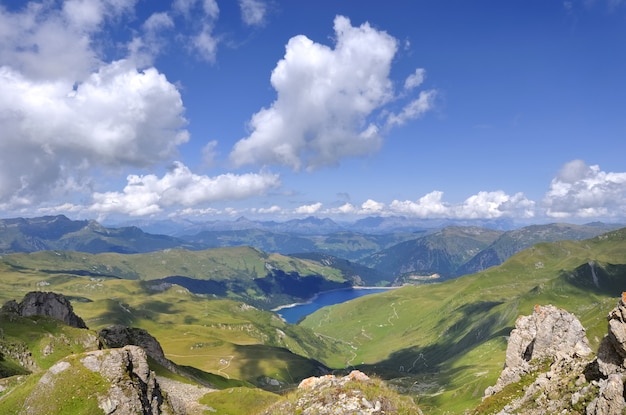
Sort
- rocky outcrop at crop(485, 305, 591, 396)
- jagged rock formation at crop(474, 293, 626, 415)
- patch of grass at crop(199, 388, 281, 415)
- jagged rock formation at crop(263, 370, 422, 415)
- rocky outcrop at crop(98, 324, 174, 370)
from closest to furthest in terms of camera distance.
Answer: jagged rock formation at crop(263, 370, 422, 415) < jagged rock formation at crop(474, 293, 626, 415) < rocky outcrop at crop(485, 305, 591, 396) < patch of grass at crop(199, 388, 281, 415) < rocky outcrop at crop(98, 324, 174, 370)

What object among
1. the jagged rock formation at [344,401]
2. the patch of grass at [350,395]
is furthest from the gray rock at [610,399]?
the patch of grass at [350,395]

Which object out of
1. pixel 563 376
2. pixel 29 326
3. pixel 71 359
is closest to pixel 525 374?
pixel 563 376

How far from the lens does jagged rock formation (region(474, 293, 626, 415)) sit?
2267cm

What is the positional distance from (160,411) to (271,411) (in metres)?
35.8

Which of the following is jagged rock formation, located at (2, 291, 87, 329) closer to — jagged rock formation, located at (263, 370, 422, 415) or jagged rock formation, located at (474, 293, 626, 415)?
jagged rock formation, located at (263, 370, 422, 415)

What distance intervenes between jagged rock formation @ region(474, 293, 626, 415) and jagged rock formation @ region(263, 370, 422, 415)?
1026 cm

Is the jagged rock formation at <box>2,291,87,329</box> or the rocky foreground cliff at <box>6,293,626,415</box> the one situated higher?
the rocky foreground cliff at <box>6,293,626,415</box>

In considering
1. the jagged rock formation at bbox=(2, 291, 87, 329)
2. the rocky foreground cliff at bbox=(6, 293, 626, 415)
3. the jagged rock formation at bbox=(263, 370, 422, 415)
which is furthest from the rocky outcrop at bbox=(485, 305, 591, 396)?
the jagged rock formation at bbox=(2, 291, 87, 329)

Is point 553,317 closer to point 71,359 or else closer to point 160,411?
point 160,411

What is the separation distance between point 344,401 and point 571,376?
1893 cm

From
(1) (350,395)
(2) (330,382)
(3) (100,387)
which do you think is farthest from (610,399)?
(3) (100,387)

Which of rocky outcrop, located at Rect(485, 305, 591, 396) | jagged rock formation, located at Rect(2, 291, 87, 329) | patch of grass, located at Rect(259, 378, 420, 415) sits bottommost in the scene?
jagged rock formation, located at Rect(2, 291, 87, 329)

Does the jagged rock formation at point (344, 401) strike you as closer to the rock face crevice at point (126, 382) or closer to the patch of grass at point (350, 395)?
the patch of grass at point (350, 395)

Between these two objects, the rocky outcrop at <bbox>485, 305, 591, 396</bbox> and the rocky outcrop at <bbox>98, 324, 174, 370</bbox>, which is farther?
the rocky outcrop at <bbox>98, 324, 174, 370</bbox>
